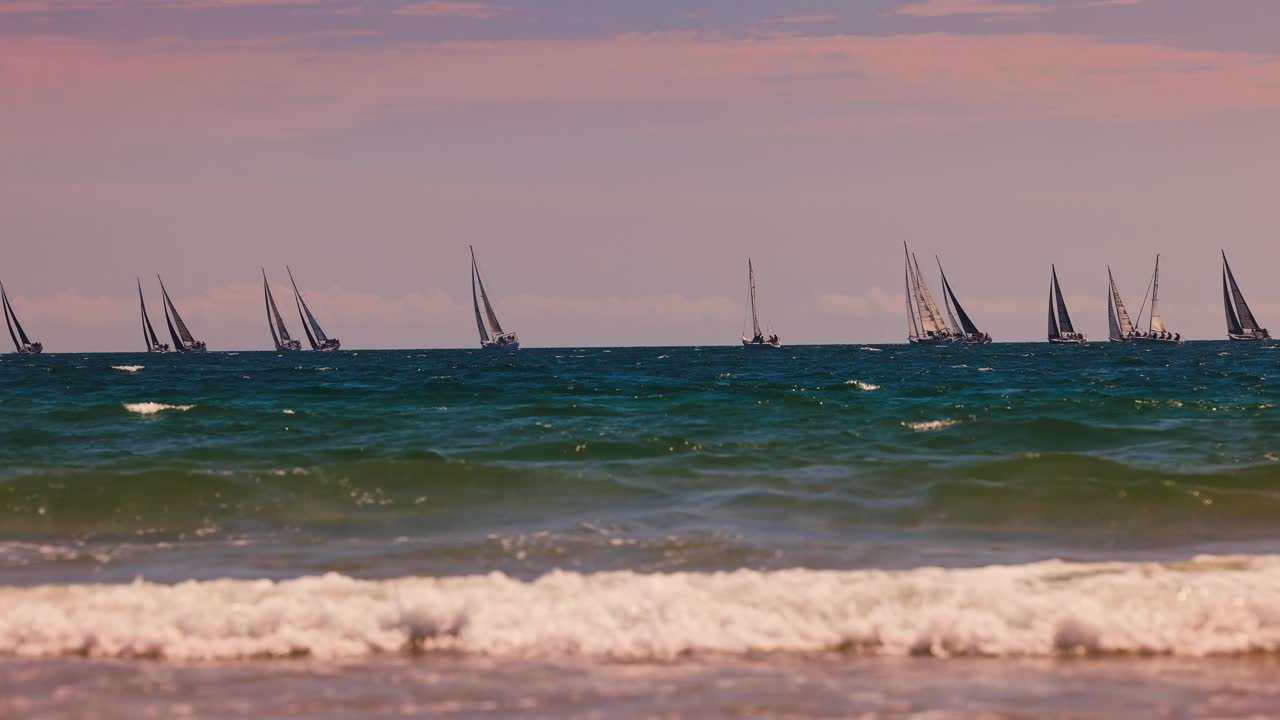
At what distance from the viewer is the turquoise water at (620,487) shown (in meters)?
13.8

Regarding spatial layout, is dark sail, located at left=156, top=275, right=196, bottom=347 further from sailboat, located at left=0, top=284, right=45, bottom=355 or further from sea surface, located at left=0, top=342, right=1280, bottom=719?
sea surface, located at left=0, top=342, right=1280, bottom=719

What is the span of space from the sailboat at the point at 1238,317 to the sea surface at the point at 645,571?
124 meters

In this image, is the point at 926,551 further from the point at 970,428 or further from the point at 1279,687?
the point at 970,428

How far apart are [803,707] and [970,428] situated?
1889cm

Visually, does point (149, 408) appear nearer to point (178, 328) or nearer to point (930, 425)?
point (930, 425)

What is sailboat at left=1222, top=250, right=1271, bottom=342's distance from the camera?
139125mm

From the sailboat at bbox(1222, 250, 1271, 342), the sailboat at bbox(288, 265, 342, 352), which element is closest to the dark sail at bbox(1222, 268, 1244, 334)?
the sailboat at bbox(1222, 250, 1271, 342)

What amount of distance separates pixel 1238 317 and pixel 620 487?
13982 centimetres

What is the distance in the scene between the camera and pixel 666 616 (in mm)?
10438

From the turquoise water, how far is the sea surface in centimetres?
9

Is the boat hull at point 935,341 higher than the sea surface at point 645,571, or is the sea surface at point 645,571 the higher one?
the boat hull at point 935,341

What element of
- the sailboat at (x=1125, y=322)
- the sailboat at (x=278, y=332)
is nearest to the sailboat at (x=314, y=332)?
the sailboat at (x=278, y=332)

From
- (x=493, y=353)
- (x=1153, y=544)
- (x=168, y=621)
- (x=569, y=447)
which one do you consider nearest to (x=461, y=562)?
(x=168, y=621)

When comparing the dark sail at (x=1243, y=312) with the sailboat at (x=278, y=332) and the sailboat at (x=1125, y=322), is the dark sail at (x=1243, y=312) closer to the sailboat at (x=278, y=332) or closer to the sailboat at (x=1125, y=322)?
the sailboat at (x=1125, y=322)
